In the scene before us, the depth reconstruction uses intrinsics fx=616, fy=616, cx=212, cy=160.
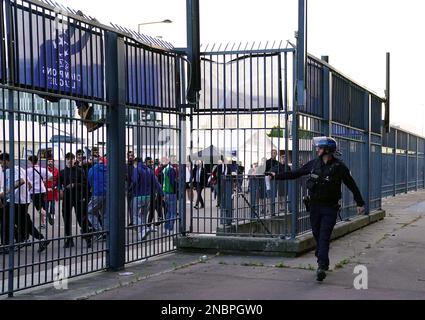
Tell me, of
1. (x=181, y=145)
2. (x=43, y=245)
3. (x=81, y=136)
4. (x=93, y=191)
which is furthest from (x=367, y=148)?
(x=43, y=245)

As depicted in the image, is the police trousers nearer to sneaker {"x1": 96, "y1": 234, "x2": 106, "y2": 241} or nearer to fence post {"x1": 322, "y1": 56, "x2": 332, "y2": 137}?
sneaker {"x1": 96, "y1": 234, "x2": 106, "y2": 241}

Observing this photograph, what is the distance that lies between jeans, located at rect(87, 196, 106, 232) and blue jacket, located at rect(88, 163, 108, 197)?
0.27 ft

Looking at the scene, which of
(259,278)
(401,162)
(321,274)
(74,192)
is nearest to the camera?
(321,274)

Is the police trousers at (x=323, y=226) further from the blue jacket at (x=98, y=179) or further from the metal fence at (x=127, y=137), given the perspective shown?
the blue jacket at (x=98, y=179)

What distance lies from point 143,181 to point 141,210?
44 centimetres

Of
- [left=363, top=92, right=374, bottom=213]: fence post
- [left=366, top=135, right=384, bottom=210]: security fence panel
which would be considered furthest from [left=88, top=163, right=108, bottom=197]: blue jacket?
[left=366, top=135, right=384, bottom=210]: security fence panel

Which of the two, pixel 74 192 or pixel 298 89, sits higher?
pixel 298 89

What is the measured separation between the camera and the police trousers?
25.1 feet

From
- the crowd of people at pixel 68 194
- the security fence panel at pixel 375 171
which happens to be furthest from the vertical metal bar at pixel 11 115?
the security fence panel at pixel 375 171

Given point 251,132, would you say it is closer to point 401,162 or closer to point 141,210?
point 141,210

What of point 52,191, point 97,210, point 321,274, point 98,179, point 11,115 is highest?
point 11,115

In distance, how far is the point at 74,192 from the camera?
828cm

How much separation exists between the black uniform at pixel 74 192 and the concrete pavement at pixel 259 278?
2.47 ft
